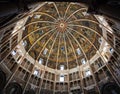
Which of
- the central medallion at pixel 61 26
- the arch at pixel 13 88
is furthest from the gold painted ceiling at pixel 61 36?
the arch at pixel 13 88

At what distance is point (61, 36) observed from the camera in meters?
35.1

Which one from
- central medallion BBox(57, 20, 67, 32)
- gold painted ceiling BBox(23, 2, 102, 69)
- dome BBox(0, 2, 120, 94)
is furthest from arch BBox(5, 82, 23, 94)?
central medallion BBox(57, 20, 67, 32)

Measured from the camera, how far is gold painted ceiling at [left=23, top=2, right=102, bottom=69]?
30.9 meters

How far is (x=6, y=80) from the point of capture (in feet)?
80.8

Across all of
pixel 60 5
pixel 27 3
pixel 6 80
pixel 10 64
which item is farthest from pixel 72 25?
pixel 27 3

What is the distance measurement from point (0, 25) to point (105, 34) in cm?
1669

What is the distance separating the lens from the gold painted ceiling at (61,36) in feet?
101


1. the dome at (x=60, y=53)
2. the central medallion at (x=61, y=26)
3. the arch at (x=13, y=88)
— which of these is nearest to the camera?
the arch at (x=13, y=88)

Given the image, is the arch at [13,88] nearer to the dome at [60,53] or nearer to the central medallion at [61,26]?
the dome at [60,53]

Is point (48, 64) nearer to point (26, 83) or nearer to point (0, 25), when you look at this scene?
point (26, 83)

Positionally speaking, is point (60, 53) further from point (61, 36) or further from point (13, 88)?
point (13, 88)

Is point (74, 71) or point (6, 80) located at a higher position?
point (6, 80)

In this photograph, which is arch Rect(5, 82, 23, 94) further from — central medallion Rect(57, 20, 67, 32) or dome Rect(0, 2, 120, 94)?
central medallion Rect(57, 20, 67, 32)

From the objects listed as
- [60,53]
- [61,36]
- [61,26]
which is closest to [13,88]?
[60,53]
